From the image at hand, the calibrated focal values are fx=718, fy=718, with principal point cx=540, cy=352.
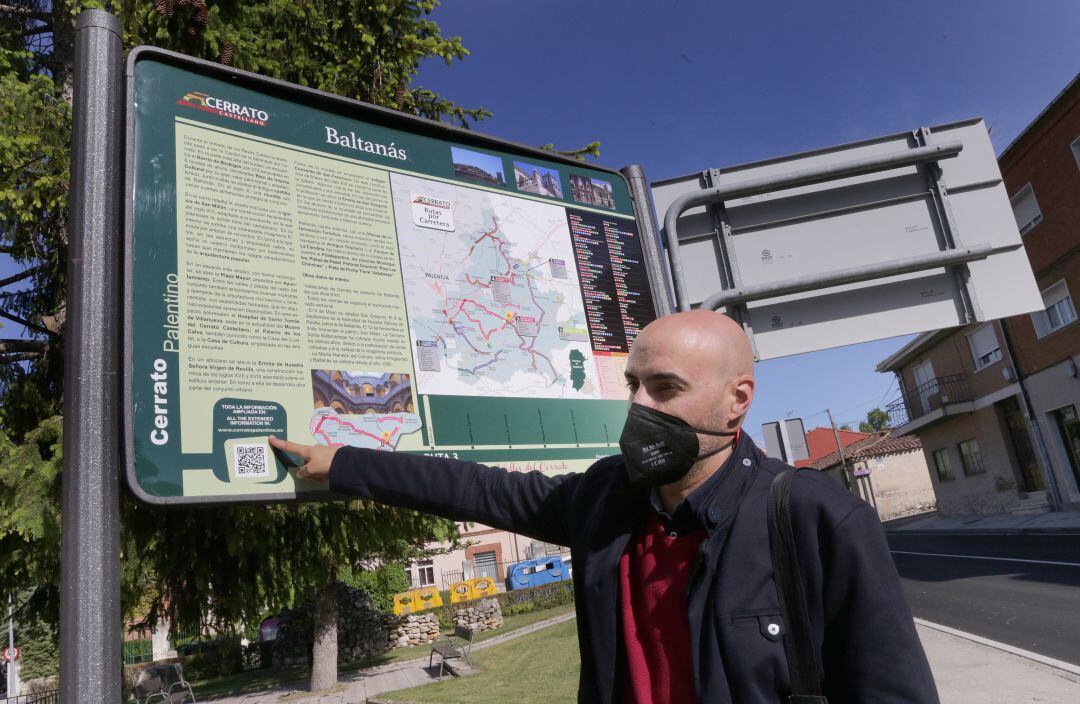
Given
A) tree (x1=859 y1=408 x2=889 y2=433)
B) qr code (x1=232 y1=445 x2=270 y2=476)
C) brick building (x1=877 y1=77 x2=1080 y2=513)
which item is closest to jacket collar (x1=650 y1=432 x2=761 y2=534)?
qr code (x1=232 y1=445 x2=270 y2=476)

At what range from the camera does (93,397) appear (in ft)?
6.11

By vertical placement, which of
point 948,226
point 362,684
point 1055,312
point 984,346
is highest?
point 984,346

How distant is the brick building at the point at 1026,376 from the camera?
71.2 feet

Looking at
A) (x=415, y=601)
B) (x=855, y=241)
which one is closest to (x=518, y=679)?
(x=855, y=241)

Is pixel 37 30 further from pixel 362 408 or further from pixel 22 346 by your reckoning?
pixel 362 408

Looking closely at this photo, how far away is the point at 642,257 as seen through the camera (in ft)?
11.4

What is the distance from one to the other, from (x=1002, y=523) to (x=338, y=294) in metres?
28.6

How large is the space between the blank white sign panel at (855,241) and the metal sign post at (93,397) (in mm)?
2548

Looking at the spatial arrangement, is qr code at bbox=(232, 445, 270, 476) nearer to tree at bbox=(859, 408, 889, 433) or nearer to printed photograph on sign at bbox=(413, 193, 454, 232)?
printed photograph on sign at bbox=(413, 193, 454, 232)

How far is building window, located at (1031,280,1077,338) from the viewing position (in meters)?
22.2

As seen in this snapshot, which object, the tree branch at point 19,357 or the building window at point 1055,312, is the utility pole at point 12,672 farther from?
the building window at point 1055,312

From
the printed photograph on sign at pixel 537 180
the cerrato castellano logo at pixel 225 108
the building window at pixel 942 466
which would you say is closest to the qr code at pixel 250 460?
the cerrato castellano logo at pixel 225 108

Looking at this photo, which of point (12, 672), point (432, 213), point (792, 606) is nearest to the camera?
point (792, 606)

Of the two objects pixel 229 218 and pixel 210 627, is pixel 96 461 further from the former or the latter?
pixel 210 627
